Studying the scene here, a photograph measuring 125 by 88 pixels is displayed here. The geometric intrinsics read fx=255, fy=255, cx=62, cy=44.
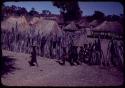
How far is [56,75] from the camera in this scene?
503cm

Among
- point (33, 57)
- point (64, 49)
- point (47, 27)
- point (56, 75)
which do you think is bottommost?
point (56, 75)

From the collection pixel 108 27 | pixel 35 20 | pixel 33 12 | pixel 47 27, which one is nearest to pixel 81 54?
pixel 108 27

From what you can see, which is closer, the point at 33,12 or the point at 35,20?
the point at 33,12

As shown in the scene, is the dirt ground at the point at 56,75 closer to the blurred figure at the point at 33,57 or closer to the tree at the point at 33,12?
the blurred figure at the point at 33,57

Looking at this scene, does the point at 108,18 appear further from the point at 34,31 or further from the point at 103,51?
the point at 34,31

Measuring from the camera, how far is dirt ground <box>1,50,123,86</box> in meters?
4.87

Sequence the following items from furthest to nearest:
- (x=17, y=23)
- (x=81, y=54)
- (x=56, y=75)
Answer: (x=81, y=54) → (x=17, y=23) → (x=56, y=75)

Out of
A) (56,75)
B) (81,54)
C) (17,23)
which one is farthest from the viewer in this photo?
(81,54)

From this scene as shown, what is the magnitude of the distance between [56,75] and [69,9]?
1.33 metres

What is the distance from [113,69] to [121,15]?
41.3 inches

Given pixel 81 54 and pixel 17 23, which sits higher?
pixel 17 23

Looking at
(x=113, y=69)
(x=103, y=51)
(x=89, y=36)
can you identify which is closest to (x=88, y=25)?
(x=89, y=36)

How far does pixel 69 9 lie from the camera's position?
16.6 ft

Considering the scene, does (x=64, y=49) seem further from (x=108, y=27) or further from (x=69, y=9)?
(x=108, y=27)
